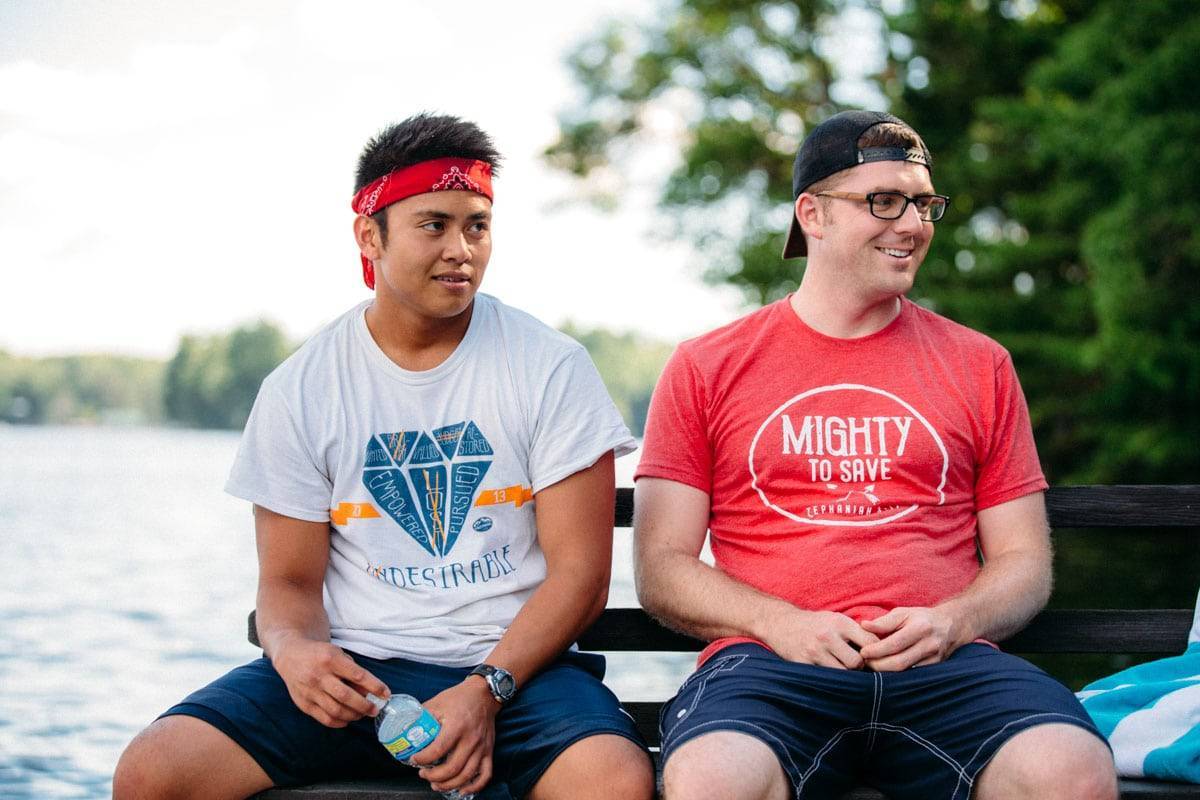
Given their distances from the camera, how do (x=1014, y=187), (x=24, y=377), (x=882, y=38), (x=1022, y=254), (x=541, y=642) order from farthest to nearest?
→ (x=24, y=377) → (x=882, y=38) → (x=1014, y=187) → (x=1022, y=254) → (x=541, y=642)

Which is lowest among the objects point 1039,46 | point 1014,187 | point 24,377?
point 24,377

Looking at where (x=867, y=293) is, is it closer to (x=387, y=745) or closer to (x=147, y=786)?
(x=387, y=745)

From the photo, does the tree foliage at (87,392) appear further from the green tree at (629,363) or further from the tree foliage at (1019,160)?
the tree foliage at (1019,160)

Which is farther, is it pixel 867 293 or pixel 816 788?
pixel 867 293

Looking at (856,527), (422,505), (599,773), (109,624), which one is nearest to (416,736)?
(599,773)

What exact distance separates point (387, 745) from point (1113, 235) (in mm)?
13492

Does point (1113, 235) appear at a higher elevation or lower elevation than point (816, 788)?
higher

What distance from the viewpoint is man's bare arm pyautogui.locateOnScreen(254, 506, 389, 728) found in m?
2.73

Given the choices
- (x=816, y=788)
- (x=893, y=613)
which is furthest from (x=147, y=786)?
(x=893, y=613)

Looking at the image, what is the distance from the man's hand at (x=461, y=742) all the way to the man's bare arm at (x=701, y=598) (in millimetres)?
582

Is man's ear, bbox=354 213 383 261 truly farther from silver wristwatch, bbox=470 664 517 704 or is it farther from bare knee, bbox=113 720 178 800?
bare knee, bbox=113 720 178 800

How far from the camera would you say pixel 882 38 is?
24.0 m

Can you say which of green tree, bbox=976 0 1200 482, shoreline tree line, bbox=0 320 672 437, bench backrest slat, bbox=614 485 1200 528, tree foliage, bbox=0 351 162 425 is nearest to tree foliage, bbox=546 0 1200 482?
green tree, bbox=976 0 1200 482

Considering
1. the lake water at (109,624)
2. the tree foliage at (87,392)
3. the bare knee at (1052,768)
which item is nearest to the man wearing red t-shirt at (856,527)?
the bare knee at (1052,768)
